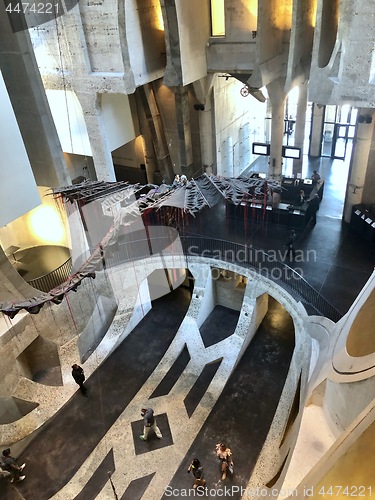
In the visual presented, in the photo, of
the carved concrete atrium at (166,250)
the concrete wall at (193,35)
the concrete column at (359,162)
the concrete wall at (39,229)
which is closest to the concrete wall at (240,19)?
the carved concrete atrium at (166,250)

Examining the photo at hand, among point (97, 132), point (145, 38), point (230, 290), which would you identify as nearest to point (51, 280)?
point (97, 132)

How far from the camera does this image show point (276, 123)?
549 inches

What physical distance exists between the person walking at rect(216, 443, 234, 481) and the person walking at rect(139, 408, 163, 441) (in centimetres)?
170

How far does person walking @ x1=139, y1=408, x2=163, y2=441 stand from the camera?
9.77m

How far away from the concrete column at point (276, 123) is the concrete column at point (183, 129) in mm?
3278

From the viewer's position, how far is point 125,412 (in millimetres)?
10844

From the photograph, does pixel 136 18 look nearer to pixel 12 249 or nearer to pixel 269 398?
pixel 12 249

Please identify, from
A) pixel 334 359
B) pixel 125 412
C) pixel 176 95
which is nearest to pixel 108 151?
pixel 176 95

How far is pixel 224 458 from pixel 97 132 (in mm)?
10414

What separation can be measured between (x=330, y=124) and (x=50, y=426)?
62.0 feet

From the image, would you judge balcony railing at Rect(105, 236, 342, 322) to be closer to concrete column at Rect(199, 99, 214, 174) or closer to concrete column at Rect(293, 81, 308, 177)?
concrete column at Rect(199, 99, 214, 174)

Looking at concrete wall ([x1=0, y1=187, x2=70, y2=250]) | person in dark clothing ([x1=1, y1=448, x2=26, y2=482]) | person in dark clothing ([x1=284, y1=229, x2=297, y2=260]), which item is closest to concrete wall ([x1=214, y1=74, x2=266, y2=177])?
person in dark clothing ([x1=284, y1=229, x2=297, y2=260])

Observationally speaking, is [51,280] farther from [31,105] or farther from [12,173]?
[31,105]

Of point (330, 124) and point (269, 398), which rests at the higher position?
point (330, 124)
